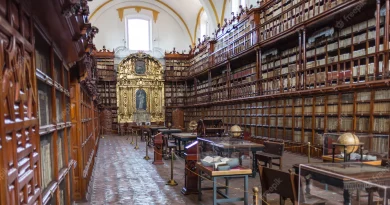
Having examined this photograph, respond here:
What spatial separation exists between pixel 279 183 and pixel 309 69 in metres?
6.23

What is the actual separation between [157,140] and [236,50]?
24.2 feet

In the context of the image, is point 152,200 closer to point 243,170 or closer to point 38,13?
point 243,170

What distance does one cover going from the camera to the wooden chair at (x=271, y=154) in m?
5.90

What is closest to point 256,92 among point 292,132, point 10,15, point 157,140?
point 292,132

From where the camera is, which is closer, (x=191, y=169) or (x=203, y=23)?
(x=191, y=169)

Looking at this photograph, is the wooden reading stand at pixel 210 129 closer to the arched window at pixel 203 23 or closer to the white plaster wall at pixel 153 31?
the arched window at pixel 203 23

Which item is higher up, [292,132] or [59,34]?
[59,34]

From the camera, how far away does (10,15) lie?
1.38 m

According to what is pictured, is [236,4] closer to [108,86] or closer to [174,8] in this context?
[174,8]

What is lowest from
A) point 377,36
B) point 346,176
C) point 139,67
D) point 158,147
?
point 158,147

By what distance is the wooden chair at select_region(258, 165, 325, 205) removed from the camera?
2.85 meters

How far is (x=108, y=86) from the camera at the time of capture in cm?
2169

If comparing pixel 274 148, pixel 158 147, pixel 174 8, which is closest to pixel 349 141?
pixel 274 148

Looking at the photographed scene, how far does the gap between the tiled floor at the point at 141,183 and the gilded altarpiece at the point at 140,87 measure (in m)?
13.3
